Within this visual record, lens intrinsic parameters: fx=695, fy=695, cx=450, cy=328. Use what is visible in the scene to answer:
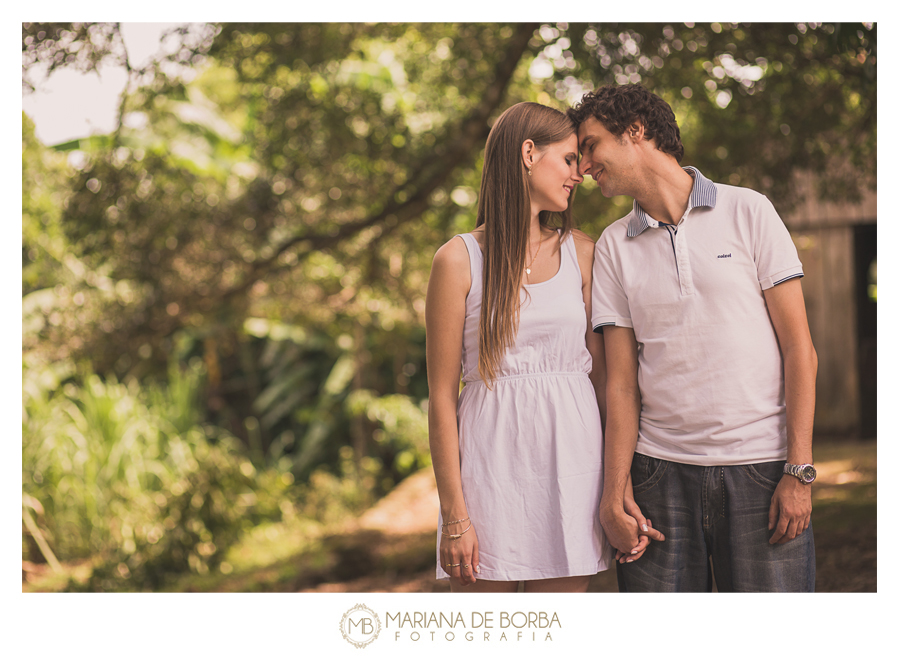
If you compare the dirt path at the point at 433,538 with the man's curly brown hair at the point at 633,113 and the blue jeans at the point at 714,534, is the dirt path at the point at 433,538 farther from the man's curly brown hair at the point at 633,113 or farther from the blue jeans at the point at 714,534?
the man's curly brown hair at the point at 633,113

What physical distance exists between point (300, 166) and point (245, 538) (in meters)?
3.27

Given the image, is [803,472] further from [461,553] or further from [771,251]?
[461,553]

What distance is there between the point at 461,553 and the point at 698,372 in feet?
2.53

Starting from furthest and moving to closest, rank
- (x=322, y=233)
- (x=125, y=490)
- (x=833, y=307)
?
(x=833, y=307), (x=125, y=490), (x=322, y=233)

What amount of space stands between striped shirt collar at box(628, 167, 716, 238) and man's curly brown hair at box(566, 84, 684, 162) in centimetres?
11

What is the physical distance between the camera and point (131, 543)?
5344 millimetres

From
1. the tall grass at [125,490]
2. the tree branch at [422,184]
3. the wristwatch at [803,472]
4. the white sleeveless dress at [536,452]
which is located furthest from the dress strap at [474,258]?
the tall grass at [125,490]

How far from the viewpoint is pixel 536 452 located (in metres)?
1.86

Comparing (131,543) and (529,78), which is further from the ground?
(529,78)
